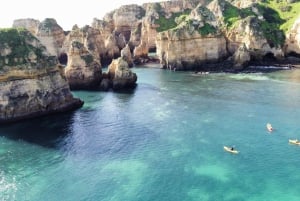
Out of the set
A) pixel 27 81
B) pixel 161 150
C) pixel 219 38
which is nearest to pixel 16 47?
pixel 27 81

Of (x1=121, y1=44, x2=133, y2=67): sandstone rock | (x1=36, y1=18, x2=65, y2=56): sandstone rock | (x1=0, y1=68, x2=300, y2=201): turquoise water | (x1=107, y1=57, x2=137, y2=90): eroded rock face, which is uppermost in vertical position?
(x1=36, y1=18, x2=65, y2=56): sandstone rock

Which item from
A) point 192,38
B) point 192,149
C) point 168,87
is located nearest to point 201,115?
point 192,149

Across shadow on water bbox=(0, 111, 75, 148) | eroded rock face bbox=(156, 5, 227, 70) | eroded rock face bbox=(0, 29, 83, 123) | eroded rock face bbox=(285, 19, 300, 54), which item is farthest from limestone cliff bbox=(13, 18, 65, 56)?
eroded rock face bbox=(285, 19, 300, 54)

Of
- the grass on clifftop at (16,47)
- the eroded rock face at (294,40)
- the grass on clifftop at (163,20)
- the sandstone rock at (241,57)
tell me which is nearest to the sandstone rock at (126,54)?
the grass on clifftop at (163,20)

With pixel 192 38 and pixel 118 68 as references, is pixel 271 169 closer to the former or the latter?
pixel 118 68

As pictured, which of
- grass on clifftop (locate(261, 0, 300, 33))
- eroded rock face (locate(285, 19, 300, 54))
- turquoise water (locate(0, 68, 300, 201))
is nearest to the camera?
turquoise water (locate(0, 68, 300, 201))

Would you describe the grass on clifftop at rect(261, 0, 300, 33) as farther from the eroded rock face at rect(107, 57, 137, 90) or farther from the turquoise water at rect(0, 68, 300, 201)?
the eroded rock face at rect(107, 57, 137, 90)

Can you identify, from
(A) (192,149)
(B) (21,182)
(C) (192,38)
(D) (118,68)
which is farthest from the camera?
(C) (192,38)
